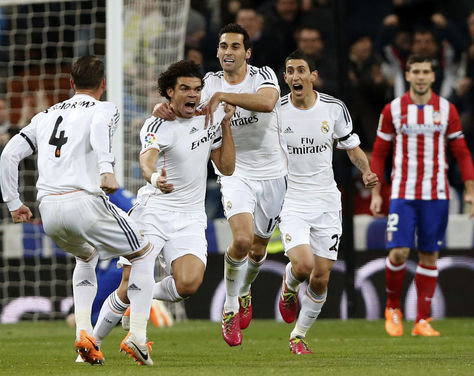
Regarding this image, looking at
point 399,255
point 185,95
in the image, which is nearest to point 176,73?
point 185,95

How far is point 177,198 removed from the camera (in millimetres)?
7141

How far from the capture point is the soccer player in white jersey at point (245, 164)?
307 inches

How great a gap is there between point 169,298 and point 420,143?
3592 millimetres

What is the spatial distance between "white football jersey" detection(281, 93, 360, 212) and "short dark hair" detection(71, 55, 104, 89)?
2131 mm

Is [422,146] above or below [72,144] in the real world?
below

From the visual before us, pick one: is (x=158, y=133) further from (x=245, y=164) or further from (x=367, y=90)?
(x=367, y=90)

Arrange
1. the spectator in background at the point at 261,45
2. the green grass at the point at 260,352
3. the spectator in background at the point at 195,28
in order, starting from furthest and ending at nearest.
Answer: the spectator in background at the point at 195,28, the spectator in background at the point at 261,45, the green grass at the point at 260,352

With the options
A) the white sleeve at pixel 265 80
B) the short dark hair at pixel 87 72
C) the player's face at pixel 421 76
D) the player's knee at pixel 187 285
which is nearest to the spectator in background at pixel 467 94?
the player's face at pixel 421 76

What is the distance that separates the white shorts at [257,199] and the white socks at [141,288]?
1339 millimetres

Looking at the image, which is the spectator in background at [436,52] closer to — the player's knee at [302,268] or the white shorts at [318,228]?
the white shorts at [318,228]

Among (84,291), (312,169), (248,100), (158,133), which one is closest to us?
(84,291)

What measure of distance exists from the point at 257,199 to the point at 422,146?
7.71 feet

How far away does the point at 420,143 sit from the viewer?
9.75 m

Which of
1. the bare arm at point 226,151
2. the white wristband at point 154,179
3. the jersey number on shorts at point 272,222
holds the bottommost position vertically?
the jersey number on shorts at point 272,222
